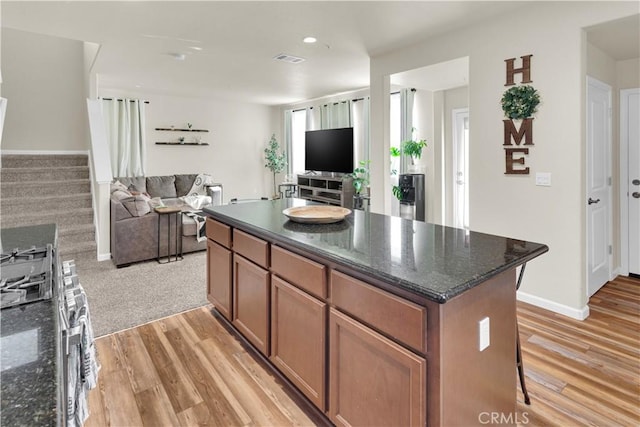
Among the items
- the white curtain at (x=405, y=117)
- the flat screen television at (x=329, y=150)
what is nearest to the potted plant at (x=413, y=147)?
the white curtain at (x=405, y=117)

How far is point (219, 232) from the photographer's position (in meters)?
2.83

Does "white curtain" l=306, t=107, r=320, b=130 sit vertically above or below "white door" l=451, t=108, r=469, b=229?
above

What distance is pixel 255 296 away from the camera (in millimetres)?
2352

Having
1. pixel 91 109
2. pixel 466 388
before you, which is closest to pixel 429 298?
pixel 466 388

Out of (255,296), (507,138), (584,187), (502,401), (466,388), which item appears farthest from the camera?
(507,138)

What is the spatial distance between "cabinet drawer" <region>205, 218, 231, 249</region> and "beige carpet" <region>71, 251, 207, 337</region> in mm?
851

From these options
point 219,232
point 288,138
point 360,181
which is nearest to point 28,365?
point 219,232

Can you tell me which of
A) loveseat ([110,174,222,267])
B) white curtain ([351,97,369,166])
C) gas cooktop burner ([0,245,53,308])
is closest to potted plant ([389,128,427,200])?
white curtain ([351,97,369,166])

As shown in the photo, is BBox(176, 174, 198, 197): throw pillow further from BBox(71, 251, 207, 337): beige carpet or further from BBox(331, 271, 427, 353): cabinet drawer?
BBox(331, 271, 427, 353): cabinet drawer

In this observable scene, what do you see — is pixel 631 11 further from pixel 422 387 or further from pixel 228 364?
pixel 228 364

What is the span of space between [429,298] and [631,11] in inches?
114

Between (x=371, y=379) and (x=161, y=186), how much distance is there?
23.1ft

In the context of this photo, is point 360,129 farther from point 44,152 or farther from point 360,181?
point 44,152

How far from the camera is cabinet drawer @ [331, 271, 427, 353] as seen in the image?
126cm
